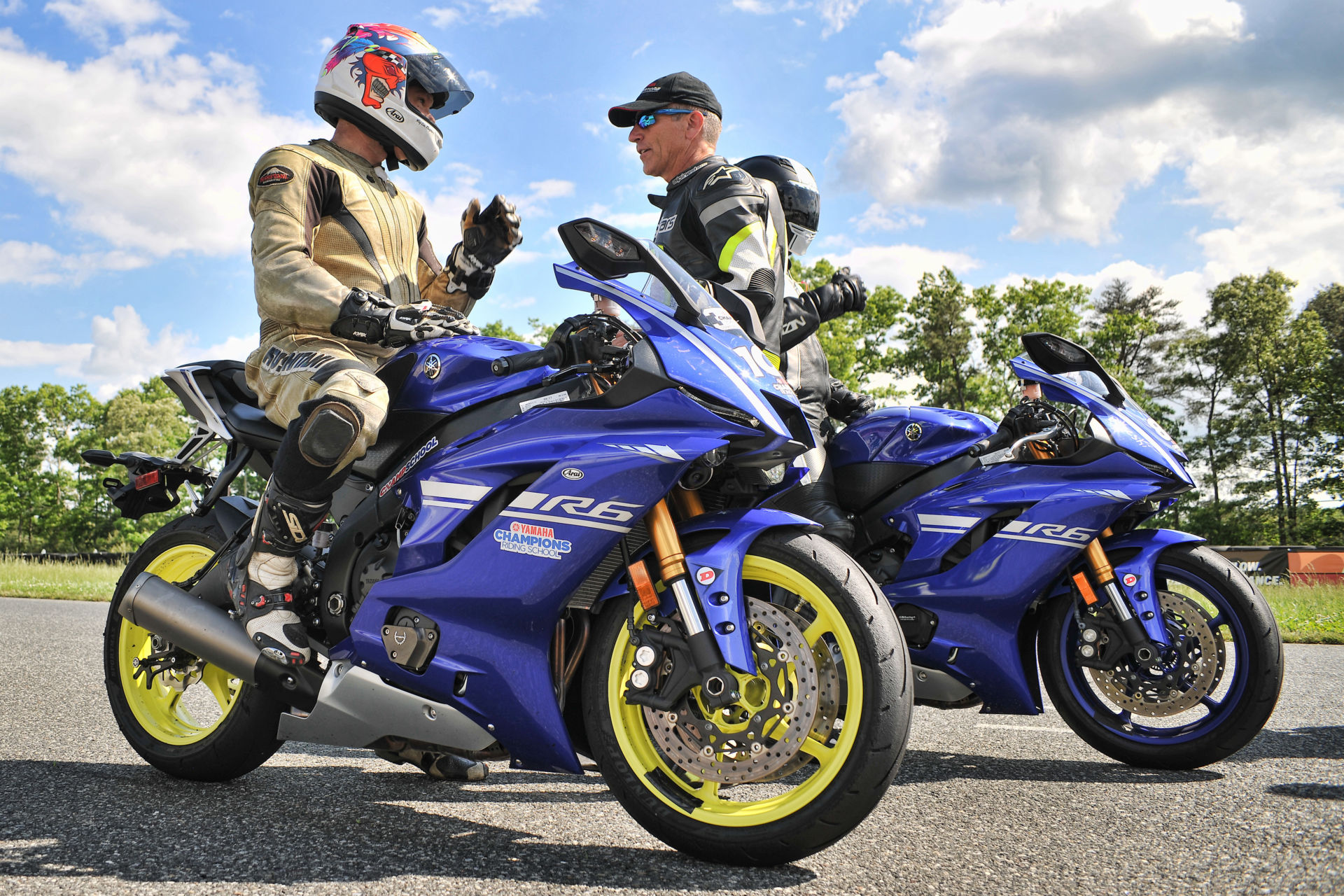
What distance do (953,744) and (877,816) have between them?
1491mm

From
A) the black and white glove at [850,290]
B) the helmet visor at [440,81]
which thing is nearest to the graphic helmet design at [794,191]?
the black and white glove at [850,290]

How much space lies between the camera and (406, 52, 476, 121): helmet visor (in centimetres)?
342

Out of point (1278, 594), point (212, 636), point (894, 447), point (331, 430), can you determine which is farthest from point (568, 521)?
point (1278, 594)

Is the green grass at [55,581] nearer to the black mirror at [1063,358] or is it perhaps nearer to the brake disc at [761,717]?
the black mirror at [1063,358]

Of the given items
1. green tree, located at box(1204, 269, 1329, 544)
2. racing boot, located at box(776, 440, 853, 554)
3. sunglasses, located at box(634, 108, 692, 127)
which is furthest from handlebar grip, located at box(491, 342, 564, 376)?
green tree, located at box(1204, 269, 1329, 544)

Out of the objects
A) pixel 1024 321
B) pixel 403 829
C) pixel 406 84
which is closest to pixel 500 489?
pixel 403 829

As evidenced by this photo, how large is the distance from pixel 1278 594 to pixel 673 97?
11.9m

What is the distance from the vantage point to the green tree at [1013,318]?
34.7m

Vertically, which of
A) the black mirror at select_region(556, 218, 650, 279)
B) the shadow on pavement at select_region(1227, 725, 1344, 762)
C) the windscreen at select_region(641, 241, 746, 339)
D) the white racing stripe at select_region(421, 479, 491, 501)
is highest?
the black mirror at select_region(556, 218, 650, 279)

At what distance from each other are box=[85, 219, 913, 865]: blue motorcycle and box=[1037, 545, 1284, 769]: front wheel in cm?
190

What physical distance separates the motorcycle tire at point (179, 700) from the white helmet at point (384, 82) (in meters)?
1.55

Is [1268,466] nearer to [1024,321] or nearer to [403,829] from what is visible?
[1024,321]

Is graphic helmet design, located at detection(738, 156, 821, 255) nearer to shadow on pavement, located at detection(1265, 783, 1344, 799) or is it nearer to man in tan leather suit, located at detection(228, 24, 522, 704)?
man in tan leather suit, located at detection(228, 24, 522, 704)

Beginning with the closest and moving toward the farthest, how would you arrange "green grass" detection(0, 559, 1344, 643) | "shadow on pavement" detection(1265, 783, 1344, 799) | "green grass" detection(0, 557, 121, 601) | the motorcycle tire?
1. "shadow on pavement" detection(1265, 783, 1344, 799)
2. the motorcycle tire
3. "green grass" detection(0, 559, 1344, 643)
4. "green grass" detection(0, 557, 121, 601)
